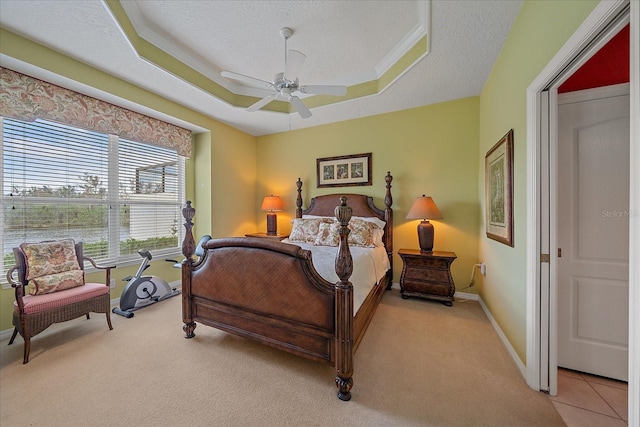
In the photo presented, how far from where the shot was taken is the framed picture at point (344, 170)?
389cm

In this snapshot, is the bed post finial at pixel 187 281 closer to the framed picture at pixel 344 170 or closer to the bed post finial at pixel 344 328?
the bed post finial at pixel 344 328

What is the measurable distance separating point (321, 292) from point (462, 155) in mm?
2875

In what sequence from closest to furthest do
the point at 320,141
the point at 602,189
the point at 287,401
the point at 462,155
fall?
1. the point at 287,401
2. the point at 602,189
3. the point at 462,155
4. the point at 320,141

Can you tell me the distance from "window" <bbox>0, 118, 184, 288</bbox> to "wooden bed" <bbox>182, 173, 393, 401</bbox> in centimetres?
165

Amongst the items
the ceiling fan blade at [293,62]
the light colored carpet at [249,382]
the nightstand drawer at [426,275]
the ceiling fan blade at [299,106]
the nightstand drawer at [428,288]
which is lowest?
the light colored carpet at [249,382]

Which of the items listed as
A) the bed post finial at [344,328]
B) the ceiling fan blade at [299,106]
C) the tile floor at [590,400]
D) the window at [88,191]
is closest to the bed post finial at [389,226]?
the ceiling fan blade at [299,106]

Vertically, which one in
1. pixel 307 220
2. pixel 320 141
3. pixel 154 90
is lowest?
pixel 307 220

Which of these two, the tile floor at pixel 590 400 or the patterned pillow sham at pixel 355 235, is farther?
the patterned pillow sham at pixel 355 235

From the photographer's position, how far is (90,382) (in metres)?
1.72

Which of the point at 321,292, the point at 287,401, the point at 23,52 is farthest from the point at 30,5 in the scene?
the point at 287,401

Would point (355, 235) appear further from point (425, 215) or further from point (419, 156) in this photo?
point (419, 156)

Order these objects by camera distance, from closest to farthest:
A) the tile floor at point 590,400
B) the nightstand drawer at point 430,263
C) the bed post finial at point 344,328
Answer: the tile floor at point 590,400
the bed post finial at point 344,328
the nightstand drawer at point 430,263

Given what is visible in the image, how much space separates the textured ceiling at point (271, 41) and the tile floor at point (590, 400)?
2.76 m

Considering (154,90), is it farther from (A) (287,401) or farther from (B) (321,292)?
(A) (287,401)
